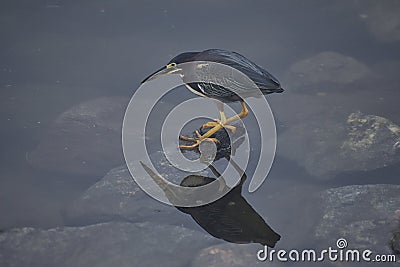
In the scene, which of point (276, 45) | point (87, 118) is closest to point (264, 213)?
point (87, 118)

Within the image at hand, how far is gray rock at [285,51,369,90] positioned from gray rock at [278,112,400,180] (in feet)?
2.94

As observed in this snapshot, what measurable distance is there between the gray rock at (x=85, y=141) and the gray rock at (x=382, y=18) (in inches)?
131

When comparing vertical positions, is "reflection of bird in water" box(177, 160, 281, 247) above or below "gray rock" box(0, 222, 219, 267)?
above

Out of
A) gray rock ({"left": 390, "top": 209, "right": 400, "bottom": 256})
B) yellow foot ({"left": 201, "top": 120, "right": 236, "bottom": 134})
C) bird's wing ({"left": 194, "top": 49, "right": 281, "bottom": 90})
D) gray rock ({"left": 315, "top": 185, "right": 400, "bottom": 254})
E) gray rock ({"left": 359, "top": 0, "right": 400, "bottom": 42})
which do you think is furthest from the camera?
gray rock ({"left": 359, "top": 0, "right": 400, "bottom": 42})

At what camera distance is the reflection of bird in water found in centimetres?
382

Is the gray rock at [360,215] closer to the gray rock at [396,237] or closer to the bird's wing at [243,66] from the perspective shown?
the gray rock at [396,237]

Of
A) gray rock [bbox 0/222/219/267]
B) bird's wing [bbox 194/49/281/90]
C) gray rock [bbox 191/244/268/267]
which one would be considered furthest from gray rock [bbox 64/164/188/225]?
bird's wing [bbox 194/49/281/90]

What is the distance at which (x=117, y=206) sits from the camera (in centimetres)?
427

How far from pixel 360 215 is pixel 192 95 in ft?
7.68

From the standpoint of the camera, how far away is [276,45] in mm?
6406

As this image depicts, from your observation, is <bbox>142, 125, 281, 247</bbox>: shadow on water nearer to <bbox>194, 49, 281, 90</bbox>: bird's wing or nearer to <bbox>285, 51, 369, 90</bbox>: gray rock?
<bbox>194, 49, 281, 90</bbox>: bird's wing

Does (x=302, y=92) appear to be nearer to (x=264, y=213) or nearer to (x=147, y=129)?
(x=147, y=129)

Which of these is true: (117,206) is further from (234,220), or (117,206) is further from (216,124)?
(216,124)

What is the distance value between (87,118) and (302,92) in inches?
95.3
